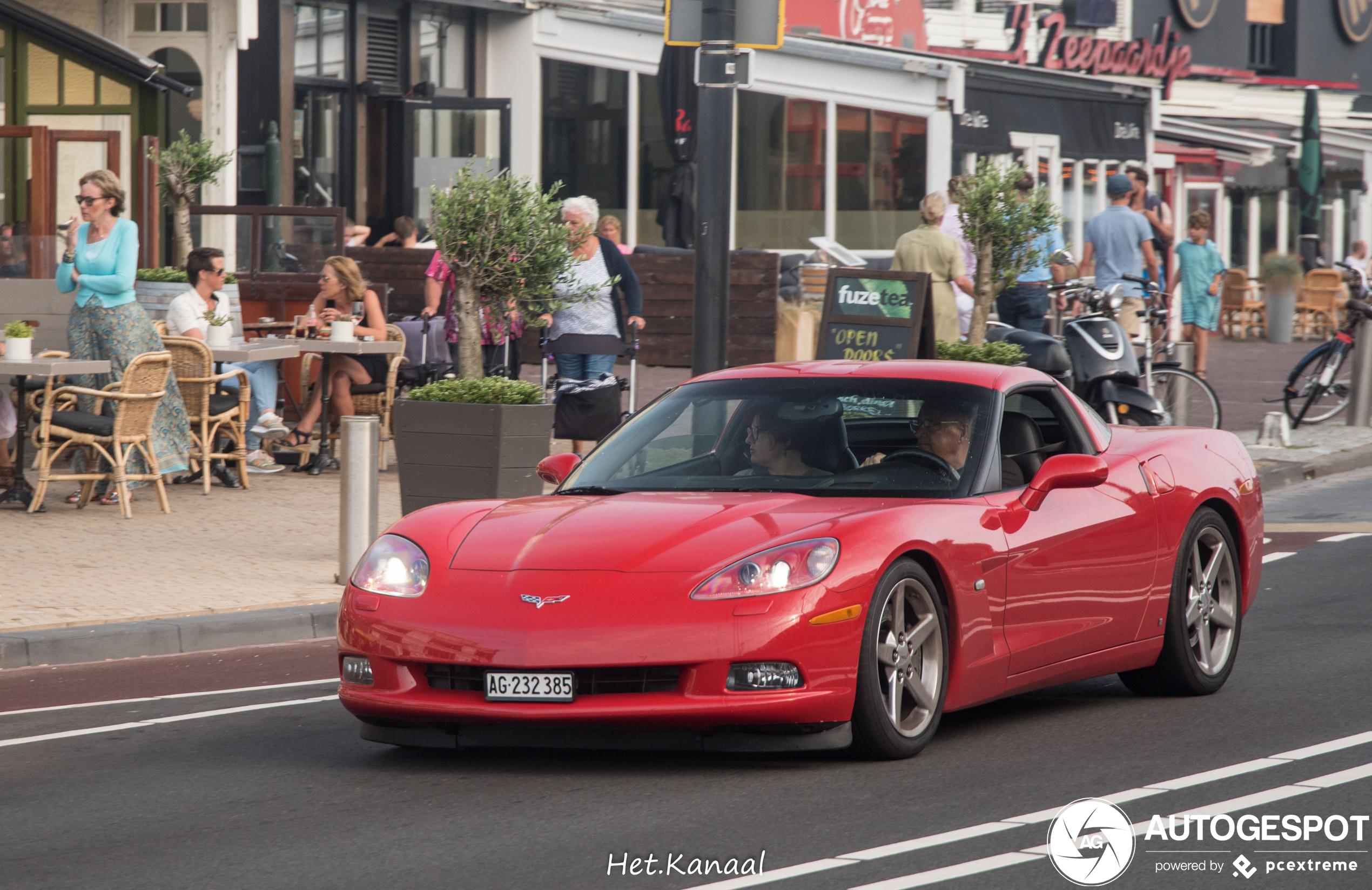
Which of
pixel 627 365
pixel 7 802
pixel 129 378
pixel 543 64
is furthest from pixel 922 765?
pixel 543 64

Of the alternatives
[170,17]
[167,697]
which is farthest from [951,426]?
[170,17]

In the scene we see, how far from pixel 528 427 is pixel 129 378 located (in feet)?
10.7

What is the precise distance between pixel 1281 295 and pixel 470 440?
26087 millimetres

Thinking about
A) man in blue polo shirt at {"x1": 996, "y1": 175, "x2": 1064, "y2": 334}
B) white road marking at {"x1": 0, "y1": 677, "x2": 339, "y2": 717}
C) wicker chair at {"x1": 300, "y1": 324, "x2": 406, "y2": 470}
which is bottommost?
white road marking at {"x1": 0, "y1": 677, "x2": 339, "y2": 717}

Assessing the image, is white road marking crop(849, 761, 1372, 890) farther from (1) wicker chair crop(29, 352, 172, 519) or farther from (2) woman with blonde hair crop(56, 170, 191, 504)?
(2) woman with blonde hair crop(56, 170, 191, 504)

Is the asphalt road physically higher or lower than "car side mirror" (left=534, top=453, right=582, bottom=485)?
lower

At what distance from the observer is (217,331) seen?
47.0 feet

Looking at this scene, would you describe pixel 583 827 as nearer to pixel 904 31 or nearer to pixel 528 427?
pixel 528 427

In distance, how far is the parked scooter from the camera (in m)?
14.8

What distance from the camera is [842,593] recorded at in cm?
605

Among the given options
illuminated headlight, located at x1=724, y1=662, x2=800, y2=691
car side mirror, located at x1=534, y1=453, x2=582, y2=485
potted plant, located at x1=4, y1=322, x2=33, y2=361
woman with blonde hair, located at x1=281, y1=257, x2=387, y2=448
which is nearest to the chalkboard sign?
woman with blonde hair, located at x1=281, y1=257, x2=387, y2=448

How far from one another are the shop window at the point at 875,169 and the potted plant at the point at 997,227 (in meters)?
10.7

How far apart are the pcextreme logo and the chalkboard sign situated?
8.84m

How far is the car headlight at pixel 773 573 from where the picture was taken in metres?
6.01
